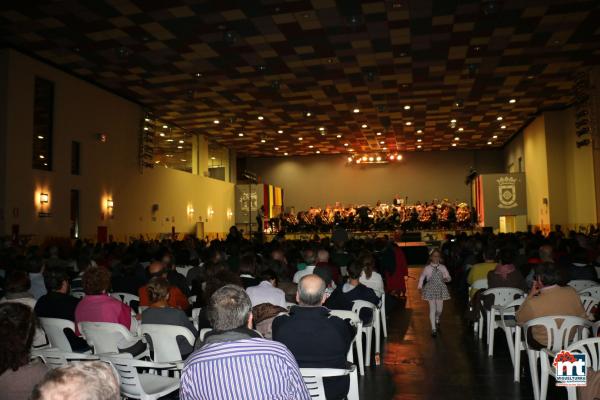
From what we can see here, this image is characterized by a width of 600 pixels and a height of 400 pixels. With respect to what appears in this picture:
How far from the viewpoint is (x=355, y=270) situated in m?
5.47

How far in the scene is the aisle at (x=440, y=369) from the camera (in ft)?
14.8

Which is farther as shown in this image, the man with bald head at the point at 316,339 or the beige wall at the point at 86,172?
the beige wall at the point at 86,172

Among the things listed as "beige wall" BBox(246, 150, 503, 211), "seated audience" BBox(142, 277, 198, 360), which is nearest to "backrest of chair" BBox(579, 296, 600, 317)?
"seated audience" BBox(142, 277, 198, 360)

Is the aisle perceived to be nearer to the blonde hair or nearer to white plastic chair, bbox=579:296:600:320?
white plastic chair, bbox=579:296:600:320

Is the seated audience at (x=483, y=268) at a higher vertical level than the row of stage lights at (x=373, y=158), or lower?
lower

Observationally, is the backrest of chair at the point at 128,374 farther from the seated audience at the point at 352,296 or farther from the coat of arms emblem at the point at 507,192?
the coat of arms emblem at the point at 507,192

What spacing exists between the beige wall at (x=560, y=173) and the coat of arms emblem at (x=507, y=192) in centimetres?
101

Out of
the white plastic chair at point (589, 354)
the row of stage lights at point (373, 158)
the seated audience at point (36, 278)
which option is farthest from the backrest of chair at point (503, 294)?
the row of stage lights at point (373, 158)

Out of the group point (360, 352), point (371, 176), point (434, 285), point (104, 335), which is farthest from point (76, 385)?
point (371, 176)

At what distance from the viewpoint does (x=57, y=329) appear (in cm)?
400

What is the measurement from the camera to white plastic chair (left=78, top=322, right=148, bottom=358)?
3793 millimetres

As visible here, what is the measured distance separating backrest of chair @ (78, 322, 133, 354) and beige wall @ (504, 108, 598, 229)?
1503cm

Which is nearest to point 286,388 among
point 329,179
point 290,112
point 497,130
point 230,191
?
point 290,112

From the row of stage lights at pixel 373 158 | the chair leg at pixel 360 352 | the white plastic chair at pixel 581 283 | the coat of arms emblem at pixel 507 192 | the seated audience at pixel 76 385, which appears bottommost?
the chair leg at pixel 360 352
